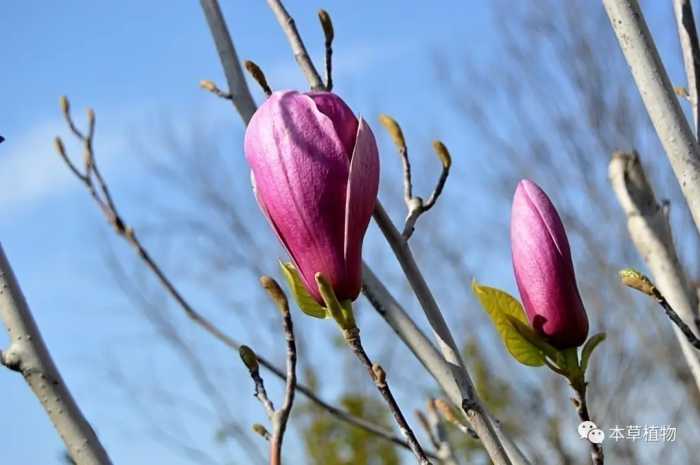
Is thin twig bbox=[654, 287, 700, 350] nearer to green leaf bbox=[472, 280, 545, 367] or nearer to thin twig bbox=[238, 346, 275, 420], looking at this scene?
green leaf bbox=[472, 280, 545, 367]

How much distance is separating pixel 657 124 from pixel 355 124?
0.24 m

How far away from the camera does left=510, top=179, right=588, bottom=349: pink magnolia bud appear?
0.65m

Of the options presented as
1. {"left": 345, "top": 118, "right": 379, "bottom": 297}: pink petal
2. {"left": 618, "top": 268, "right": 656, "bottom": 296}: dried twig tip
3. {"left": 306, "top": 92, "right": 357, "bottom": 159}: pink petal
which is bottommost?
{"left": 618, "top": 268, "right": 656, "bottom": 296}: dried twig tip

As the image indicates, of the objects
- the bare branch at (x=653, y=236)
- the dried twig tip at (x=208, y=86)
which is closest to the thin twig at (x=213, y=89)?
the dried twig tip at (x=208, y=86)

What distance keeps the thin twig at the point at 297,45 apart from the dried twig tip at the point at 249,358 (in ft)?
0.76

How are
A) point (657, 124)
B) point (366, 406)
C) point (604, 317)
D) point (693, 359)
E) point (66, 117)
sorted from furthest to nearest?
1. point (604, 317)
2. point (366, 406)
3. point (66, 117)
4. point (693, 359)
5. point (657, 124)

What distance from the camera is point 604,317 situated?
24.3 feet

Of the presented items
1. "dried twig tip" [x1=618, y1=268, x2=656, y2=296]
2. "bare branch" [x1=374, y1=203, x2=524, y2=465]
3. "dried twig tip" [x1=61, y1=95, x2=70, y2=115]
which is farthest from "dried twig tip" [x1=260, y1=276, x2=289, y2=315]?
"dried twig tip" [x1=61, y1=95, x2=70, y2=115]

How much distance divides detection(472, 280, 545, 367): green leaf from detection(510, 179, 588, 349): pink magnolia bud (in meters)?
0.01

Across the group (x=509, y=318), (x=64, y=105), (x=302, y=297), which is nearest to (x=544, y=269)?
(x=509, y=318)

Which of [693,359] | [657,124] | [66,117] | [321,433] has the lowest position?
[693,359]

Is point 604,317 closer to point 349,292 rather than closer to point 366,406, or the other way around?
point 366,406

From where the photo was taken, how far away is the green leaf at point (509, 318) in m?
0.68

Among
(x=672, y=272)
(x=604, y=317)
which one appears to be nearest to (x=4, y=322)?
(x=672, y=272)
